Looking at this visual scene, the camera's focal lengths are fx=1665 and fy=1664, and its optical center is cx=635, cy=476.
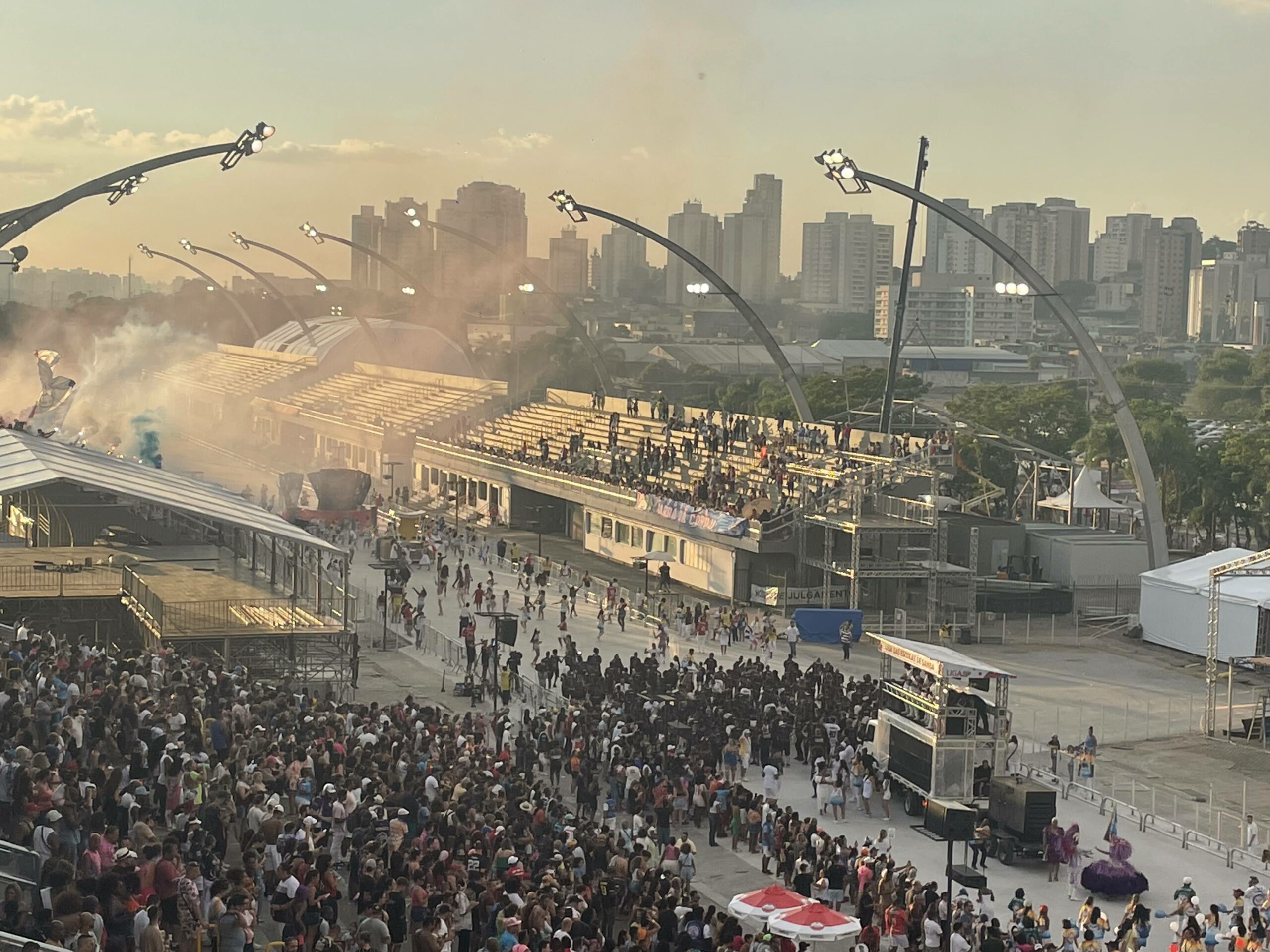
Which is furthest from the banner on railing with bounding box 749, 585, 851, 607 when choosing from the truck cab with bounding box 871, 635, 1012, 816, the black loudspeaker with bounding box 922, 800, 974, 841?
the black loudspeaker with bounding box 922, 800, 974, 841

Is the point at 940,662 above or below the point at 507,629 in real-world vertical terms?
above

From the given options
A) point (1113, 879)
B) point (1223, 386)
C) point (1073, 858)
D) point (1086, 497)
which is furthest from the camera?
point (1223, 386)

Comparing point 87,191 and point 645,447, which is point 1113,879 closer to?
point 87,191

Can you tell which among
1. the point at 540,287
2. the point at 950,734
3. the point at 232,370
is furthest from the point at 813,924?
the point at 232,370

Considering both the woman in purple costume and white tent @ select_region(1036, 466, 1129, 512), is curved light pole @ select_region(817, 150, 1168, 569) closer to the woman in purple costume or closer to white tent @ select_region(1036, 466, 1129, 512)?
white tent @ select_region(1036, 466, 1129, 512)

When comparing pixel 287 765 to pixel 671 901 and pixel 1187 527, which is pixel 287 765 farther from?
pixel 1187 527

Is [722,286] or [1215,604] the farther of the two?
[722,286]
